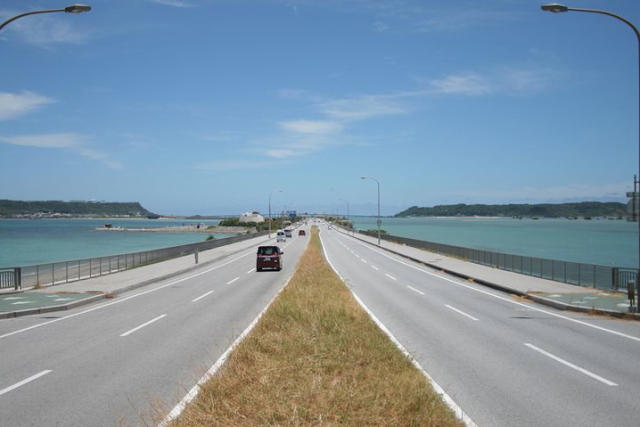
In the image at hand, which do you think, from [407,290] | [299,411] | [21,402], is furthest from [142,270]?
[299,411]

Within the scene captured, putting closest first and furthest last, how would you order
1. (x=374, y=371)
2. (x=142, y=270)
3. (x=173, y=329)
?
(x=374, y=371)
(x=173, y=329)
(x=142, y=270)

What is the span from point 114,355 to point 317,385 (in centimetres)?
529

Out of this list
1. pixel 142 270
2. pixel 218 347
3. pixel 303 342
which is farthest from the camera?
pixel 142 270

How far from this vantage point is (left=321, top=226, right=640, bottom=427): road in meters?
7.64

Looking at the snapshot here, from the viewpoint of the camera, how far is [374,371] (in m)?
8.81

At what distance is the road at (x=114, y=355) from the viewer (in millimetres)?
7621

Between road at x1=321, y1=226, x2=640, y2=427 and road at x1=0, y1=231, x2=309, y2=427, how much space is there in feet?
14.1

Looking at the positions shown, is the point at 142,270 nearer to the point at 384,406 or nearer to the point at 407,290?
the point at 407,290

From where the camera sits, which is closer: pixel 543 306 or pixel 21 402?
pixel 21 402

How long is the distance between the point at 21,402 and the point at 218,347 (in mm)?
4472

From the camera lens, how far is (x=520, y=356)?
11.2 meters

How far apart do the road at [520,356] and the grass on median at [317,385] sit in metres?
0.80


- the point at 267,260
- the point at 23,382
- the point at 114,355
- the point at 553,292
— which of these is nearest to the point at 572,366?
the point at 114,355

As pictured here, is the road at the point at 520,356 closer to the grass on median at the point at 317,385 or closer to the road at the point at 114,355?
the grass on median at the point at 317,385
